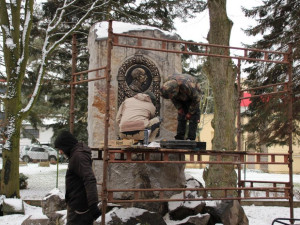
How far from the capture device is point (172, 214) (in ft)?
24.0

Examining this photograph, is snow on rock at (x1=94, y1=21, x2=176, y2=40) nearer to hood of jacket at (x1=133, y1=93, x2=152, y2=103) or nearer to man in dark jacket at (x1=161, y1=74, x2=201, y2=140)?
hood of jacket at (x1=133, y1=93, x2=152, y2=103)

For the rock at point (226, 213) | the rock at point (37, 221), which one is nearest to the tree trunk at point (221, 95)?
the rock at point (226, 213)

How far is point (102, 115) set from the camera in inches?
330

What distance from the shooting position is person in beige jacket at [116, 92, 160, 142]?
7816mm

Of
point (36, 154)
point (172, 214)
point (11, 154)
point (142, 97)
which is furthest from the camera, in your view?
point (36, 154)

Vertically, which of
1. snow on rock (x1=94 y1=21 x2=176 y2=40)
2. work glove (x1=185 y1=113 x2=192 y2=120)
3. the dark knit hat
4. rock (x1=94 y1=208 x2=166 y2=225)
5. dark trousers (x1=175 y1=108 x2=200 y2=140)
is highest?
snow on rock (x1=94 y1=21 x2=176 y2=40)

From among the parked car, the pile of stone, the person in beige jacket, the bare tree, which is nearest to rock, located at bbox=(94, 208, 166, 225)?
the pile of stone

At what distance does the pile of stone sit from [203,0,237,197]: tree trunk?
320 centimetres

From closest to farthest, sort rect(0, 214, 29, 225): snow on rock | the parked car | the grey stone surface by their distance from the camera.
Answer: the grey stone surface, rect(0, 214, 29, 225): snow on rock, the parked car

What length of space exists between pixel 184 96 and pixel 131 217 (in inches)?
93.2

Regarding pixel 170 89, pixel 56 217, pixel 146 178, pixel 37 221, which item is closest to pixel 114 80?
pixel 170 89

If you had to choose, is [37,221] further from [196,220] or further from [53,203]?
[196,220]

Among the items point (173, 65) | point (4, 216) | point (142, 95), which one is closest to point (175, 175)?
point (142, 95)

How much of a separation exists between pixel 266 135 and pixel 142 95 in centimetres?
677
